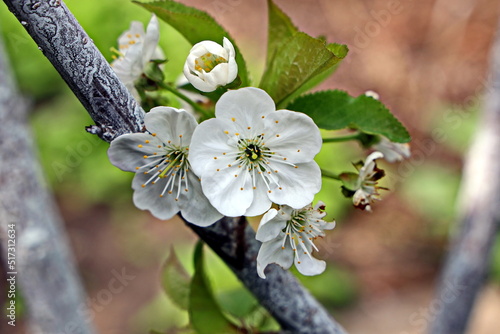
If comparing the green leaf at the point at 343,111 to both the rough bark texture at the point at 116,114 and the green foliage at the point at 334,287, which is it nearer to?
the rough bark texture at the point at 116,114

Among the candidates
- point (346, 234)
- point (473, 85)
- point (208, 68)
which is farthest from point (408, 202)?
point (208, 68)

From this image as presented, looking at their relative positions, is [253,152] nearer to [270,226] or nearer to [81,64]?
[270,226]

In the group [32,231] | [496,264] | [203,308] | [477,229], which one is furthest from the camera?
[496,264]

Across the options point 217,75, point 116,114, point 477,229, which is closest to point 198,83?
point 217,75

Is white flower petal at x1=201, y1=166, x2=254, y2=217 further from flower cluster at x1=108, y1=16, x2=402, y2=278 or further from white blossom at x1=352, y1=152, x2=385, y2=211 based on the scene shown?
white blossom at x1=352, y1=152, x2=385, y2=211

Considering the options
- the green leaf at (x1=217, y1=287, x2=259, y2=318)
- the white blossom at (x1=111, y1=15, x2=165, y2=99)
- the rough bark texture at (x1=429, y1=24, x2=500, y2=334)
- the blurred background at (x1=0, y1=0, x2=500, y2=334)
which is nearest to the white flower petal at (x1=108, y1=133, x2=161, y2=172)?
the white blossom at (x1=111, y1=15, x2=165, y2=99)

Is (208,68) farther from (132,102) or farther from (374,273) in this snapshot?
(374,273)
